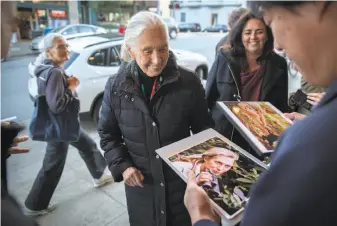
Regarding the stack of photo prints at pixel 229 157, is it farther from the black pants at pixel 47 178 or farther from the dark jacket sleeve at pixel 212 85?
the black pants at pixel 47 178

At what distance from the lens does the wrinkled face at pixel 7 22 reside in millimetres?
795

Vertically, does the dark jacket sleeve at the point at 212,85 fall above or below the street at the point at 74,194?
above

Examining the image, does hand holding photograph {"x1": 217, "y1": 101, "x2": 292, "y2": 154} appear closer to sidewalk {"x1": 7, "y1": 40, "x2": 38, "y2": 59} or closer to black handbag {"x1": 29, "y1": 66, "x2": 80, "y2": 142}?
black handbag {"x1": 29, "y1": 66, "x2": 80, "y2": 142}

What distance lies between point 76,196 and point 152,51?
218cm

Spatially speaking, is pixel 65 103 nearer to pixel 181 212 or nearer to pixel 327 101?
pixel 181 212

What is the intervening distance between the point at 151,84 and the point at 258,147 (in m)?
0.71

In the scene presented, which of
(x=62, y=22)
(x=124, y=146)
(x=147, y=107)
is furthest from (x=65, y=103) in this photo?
(x=62, y=22)

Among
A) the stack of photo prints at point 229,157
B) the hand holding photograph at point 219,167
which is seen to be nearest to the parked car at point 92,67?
the stack of photo prints at point 229,157

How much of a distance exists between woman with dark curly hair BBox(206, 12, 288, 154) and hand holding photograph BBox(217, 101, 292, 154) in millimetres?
471

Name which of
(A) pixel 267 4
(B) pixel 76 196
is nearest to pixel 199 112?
(A) pixel 267 4

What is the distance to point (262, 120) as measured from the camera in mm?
1378

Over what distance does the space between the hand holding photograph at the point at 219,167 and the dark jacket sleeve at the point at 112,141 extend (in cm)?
44

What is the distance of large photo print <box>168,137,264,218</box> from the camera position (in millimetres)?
991

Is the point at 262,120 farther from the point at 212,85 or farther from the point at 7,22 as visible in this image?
the point at 7,22
